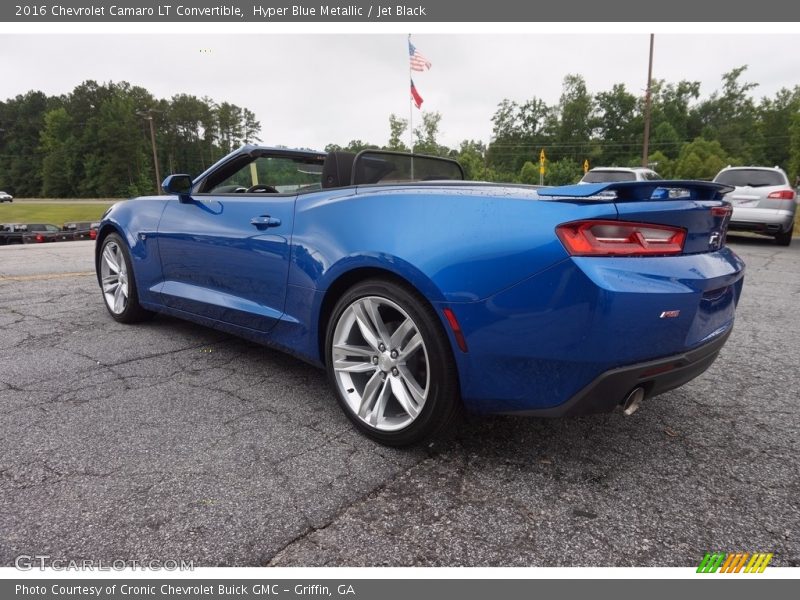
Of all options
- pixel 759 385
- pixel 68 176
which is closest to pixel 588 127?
pixel 68 176

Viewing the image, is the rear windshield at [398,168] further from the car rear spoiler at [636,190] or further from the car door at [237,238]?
the car rear spoiler at [636,190]

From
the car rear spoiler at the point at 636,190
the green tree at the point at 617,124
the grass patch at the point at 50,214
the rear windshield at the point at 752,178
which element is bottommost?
the grass patch at the point at 50,214

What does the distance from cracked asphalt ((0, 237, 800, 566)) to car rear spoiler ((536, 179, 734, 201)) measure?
107 cm

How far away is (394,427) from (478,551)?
67 centimetres

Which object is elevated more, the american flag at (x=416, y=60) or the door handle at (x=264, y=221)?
the american flag at (x=416, y=60)

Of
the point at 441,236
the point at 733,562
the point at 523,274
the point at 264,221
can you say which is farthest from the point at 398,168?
the point at 733,562

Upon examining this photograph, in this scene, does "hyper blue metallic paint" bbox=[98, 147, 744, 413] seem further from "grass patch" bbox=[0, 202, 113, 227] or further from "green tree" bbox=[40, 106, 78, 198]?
"green tree" bbox=[40, 106, 78, 198]

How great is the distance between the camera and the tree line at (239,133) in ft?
252

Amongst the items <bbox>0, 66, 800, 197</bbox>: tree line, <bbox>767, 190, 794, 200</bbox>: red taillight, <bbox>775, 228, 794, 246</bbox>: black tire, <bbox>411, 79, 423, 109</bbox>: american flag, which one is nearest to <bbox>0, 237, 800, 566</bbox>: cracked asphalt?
<bbox>767, 190, 794, 200</bbox>: red taillight

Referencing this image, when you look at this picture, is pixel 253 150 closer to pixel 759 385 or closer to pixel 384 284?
pixel 384 284

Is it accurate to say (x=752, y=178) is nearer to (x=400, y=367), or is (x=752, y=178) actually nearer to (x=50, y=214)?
(x=400, y=367)

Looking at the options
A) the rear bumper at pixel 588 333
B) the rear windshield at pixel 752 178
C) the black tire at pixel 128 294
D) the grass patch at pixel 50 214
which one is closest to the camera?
the rear bumper at pixel 588 333

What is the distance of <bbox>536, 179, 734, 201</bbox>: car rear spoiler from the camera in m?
1.74

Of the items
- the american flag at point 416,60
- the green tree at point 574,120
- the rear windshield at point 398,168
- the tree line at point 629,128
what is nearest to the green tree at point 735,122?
the tree line at point 629,128
